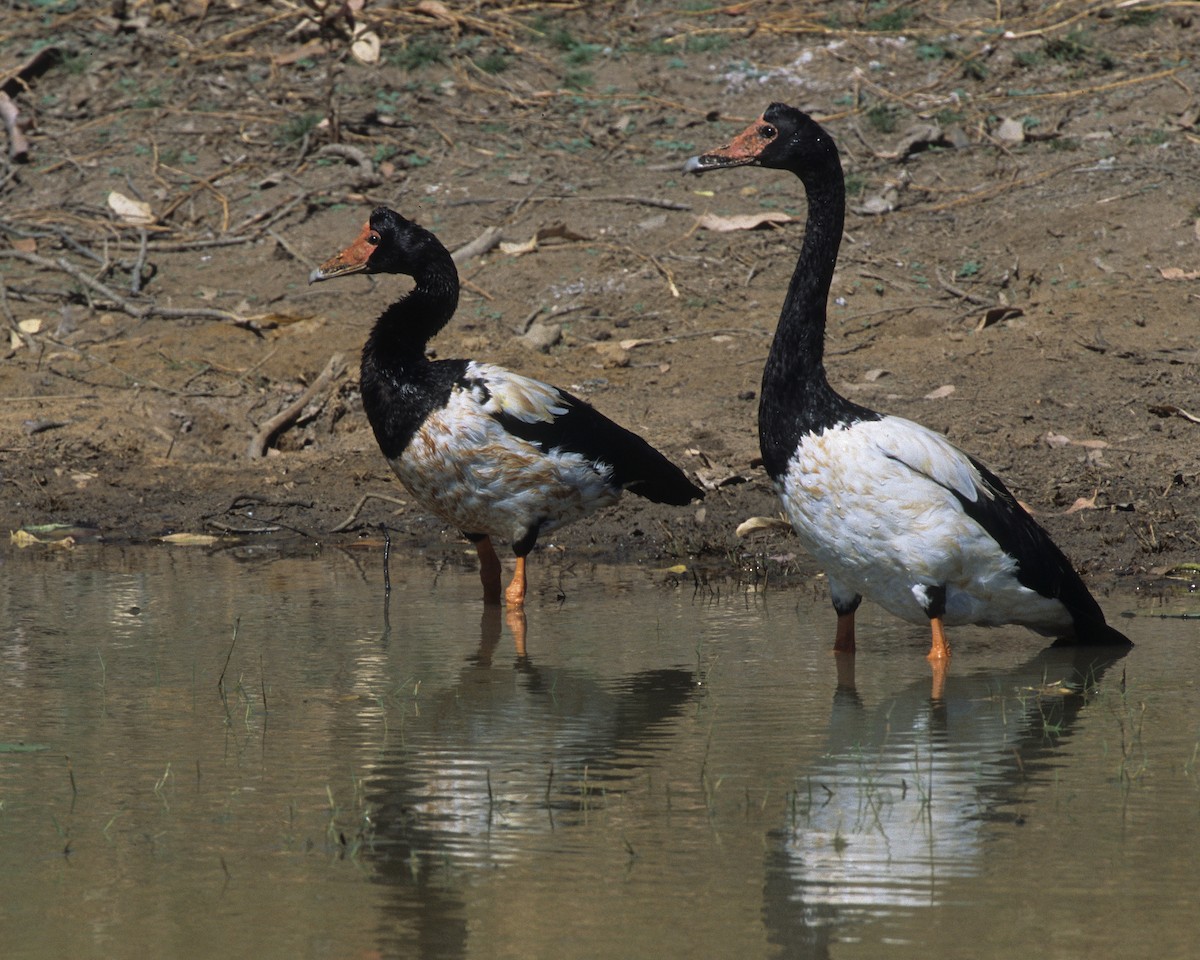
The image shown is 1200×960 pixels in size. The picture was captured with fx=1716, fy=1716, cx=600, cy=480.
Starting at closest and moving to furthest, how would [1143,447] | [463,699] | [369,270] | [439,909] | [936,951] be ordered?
[936,951]
[439,909]
[463,699]
[369,270]
[1143,447]

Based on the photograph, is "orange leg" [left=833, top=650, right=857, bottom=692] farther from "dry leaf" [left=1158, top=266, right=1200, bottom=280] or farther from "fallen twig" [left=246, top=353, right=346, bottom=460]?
"dry leaf" [left=1158, top=266, right=1200, bottom=280]

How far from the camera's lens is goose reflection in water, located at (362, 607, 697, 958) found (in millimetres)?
3885

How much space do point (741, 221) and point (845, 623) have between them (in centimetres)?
609

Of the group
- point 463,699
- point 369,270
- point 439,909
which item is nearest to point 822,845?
point 439,909

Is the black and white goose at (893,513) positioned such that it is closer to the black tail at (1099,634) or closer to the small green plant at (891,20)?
the black tail at (1099,634)

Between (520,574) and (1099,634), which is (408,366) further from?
(1099,634)

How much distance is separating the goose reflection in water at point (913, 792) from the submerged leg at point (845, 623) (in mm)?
390

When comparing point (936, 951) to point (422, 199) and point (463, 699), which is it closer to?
point (463, 699)

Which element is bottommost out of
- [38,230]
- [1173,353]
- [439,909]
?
[439,909]

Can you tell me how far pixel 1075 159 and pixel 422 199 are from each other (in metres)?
4.77

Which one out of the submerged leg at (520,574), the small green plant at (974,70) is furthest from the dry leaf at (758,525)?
the small green plant at (974,70)

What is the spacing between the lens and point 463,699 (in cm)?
586

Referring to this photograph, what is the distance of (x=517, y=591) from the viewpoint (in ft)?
24.4

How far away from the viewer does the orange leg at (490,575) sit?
7574mm
